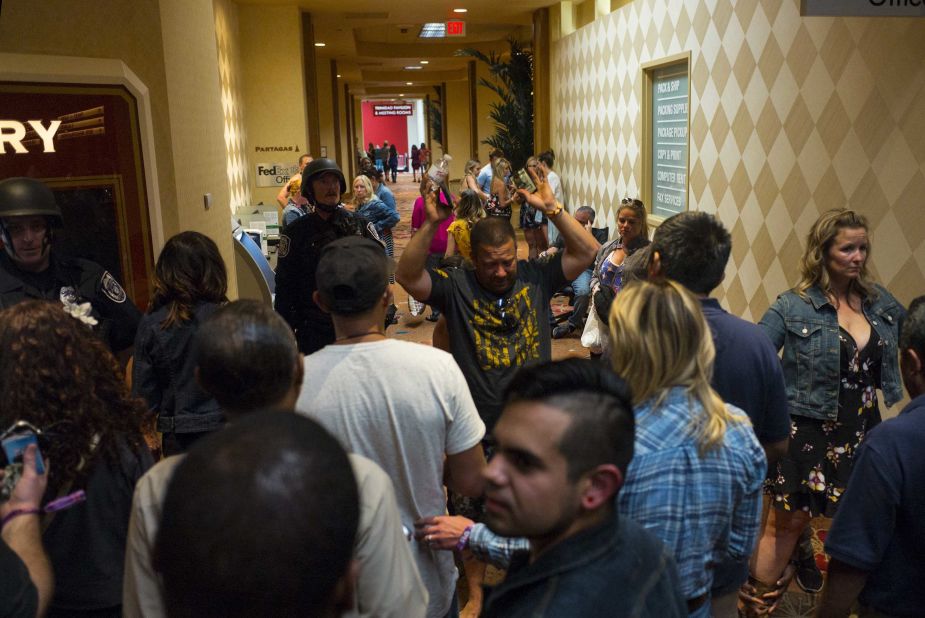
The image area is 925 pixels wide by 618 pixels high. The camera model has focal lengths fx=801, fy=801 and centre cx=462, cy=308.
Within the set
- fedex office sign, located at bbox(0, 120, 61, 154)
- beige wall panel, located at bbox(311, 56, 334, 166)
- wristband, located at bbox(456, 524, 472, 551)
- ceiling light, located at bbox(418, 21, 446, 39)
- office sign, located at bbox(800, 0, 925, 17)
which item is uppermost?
ceiling light, located at bbox(418, 21, 446, 39)

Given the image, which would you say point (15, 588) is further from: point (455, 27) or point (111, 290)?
point (455, 27)

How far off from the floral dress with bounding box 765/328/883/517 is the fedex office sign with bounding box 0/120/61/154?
3693 millimetres

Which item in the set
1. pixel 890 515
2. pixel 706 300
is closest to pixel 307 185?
pixel 706 300

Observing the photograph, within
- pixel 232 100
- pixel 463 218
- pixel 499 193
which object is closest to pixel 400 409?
pixel 463 218

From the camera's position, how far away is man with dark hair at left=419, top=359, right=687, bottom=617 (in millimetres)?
1128

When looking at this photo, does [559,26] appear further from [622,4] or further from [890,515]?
[890,515]

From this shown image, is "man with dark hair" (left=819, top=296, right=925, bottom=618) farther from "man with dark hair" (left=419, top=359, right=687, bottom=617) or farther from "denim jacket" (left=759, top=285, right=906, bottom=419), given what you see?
"denim jacket" (left=759, top=285, right=906, bottom=419)

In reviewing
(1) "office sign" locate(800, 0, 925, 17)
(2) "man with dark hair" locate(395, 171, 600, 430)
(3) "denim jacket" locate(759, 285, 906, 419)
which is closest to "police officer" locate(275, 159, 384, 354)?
(2) "man with dark hair" locate(395, 171, 600, 430)

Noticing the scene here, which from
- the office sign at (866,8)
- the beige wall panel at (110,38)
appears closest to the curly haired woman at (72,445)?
the beige wall panel at (110,38)

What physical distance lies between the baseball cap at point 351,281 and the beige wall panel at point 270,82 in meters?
9.40

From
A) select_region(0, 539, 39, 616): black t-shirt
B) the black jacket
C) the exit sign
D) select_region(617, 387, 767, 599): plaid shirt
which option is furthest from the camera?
the exit sign

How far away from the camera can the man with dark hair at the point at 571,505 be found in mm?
1128

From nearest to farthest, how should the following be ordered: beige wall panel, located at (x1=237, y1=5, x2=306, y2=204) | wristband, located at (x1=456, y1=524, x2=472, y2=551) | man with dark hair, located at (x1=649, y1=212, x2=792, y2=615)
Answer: wristband, located at (x1=456, y1=524, x2=472, y2=551)
man with dark hair, located at (x1=649, y1=212, x2=792, y2=615)
beige wall panel, located at (x1=237, y1=5, x2=306, y2=204)

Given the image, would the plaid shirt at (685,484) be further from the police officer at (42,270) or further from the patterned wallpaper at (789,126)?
the patterned wallpaper at (789,126)
